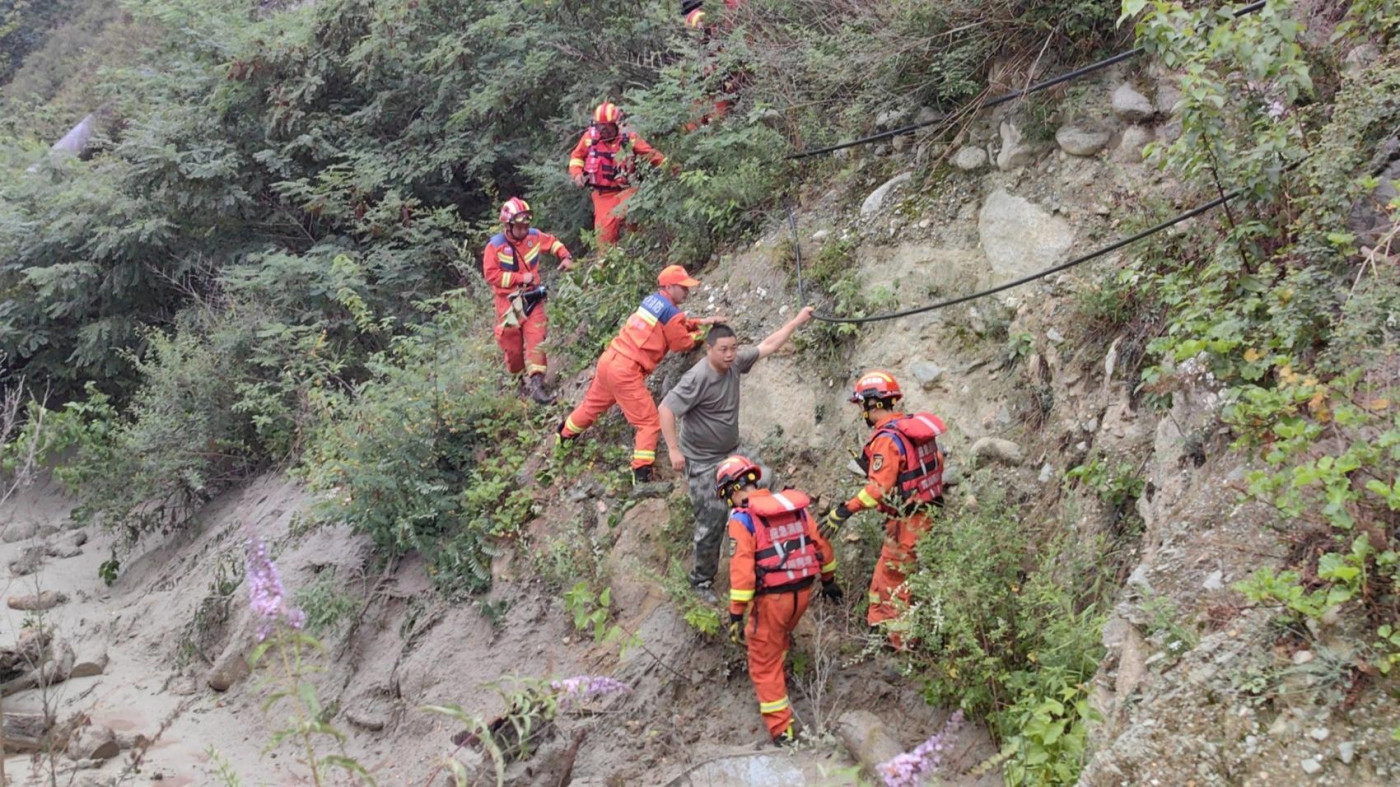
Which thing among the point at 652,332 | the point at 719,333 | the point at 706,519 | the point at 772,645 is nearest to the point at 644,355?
the point at 652,332

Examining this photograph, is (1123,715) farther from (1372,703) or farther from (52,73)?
(52,73)

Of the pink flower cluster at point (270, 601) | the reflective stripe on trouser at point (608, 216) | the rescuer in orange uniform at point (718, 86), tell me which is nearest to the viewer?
the pink flower cluster at point (270, 601)

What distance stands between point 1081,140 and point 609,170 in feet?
15.2

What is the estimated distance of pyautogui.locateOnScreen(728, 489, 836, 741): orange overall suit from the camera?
19.9ft

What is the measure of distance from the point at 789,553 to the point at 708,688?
1368 mm

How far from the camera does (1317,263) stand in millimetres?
4957

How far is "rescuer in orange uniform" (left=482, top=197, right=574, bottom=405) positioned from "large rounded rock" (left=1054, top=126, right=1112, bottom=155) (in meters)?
4.64

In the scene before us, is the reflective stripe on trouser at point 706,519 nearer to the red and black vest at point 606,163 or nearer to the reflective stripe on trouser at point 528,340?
the reflective stripe on trouser at point 528,340

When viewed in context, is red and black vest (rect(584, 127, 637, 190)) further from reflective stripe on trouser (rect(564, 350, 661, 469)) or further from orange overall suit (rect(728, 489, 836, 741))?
orange overall suit (rect(728, 489, 836, 741))

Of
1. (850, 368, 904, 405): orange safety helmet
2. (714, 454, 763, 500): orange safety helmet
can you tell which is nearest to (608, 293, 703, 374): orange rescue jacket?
(714, 454, 763, 500): orange safety helmet

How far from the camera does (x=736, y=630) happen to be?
664 cm

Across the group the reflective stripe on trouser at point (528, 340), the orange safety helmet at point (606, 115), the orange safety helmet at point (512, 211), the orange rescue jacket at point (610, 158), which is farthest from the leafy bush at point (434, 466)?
the orange safety helmet at point (606, 115)

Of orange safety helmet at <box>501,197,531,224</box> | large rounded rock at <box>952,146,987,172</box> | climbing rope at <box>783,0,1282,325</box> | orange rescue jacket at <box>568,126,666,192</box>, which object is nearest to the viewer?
climbing rope at <box>783,0,1282,325</box>

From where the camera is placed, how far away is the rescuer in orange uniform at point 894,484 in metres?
6.11
